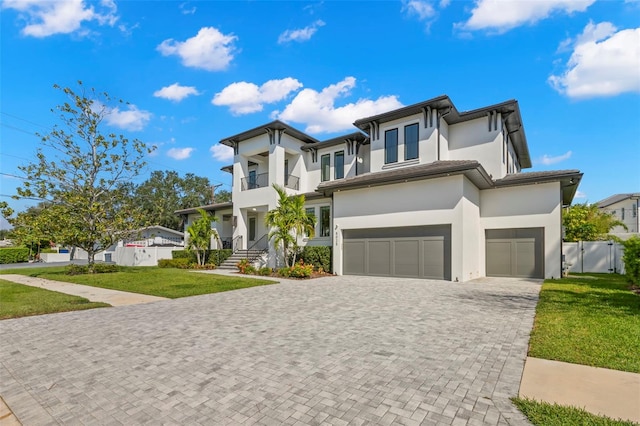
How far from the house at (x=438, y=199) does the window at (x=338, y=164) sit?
0.25m

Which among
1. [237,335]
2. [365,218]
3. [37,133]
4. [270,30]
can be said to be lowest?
[237,335]

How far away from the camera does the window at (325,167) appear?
21.4m

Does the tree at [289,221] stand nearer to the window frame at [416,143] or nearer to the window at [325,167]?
the window at [325,167]

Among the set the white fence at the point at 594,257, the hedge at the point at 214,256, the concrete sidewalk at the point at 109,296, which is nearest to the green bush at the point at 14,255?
the hedge at the point at 214,256

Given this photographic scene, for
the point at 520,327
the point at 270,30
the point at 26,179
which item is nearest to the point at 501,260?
the point at 520,327

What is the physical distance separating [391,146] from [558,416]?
16.0 m

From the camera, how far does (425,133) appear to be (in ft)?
54.0

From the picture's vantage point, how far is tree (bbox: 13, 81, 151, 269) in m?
16.4

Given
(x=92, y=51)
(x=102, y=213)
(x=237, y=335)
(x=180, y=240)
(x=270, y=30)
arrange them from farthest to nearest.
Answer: (x=180, y=240) < (x=102, y=213) < (x=92, y=51) < (x=270, y=30) < (x=237, y=335)

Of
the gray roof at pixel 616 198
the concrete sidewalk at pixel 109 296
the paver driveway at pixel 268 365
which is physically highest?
the gray roof at pixel 616 198

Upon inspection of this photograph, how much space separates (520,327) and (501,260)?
35.0 feet

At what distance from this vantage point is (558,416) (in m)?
2.91

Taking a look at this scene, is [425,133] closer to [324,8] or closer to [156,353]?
[324,8]

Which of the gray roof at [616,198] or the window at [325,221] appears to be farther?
the gray roof at [616,198]
